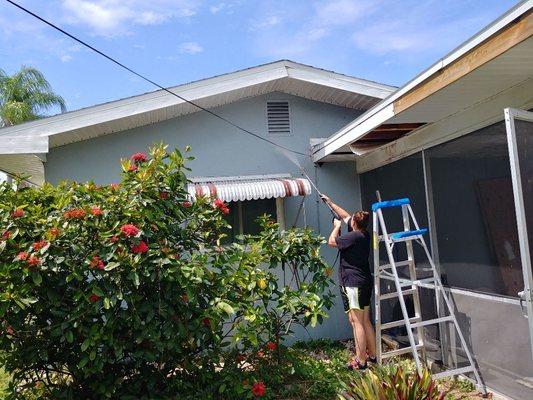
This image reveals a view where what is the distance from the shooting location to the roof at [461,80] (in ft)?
10.2

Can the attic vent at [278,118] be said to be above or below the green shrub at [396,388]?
above

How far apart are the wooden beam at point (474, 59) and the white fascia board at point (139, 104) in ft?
8.65

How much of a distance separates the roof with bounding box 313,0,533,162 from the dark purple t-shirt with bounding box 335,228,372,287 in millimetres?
1257

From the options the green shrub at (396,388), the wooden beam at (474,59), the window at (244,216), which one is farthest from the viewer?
the window at (244,216)

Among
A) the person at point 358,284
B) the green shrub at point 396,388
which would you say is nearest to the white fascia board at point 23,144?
the person at point 358,284

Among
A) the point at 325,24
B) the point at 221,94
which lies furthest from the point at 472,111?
the point at 221,94

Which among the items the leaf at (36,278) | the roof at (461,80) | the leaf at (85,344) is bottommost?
the leaf at (85,344)

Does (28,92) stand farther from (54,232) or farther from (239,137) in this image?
(54,232)

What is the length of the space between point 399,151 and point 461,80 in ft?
6.71

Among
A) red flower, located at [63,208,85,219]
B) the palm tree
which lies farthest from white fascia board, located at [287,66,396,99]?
the palm tree

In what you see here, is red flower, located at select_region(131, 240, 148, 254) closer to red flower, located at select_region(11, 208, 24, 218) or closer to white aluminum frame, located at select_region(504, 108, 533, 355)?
red flower, located at select_region(11, 208, 24, 218)

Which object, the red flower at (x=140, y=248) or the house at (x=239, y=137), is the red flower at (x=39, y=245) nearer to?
the red flower at (x=140, y=248)

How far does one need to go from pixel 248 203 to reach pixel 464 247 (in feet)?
10.8

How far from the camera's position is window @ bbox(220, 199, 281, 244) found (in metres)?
6.96
